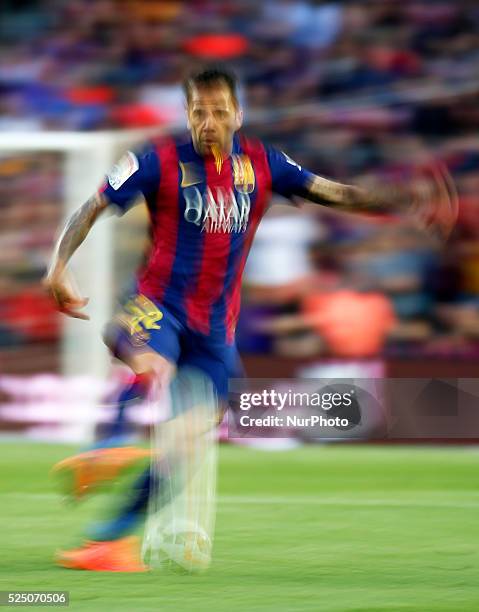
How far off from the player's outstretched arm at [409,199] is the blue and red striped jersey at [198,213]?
119 millimetres

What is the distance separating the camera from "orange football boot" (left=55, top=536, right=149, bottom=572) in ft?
15.8

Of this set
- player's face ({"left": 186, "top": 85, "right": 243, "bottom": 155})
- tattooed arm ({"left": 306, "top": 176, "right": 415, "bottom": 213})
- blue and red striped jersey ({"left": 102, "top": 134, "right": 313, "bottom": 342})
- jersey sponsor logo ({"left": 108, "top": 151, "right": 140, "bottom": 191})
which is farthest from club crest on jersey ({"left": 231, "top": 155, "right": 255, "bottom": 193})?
jersey sponsor logo ({"left": 108, "top": 151, "right": 140, "bottom": 191})

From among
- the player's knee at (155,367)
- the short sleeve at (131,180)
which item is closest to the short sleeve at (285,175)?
the short sleeve at (131,180)

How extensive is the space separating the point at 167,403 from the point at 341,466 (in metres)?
3.99

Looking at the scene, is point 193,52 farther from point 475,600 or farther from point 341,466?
point 475,600

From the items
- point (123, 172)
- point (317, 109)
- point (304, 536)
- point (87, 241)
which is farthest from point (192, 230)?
point (317, 109)

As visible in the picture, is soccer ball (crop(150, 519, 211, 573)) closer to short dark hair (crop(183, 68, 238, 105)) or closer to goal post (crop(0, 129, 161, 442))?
short dark hair (crop(183, 68, 238, 105))

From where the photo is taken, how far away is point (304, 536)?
19.1 feet

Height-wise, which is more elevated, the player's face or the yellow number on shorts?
the player's face

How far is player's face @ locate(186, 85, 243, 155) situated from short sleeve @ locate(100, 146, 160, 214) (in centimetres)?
16

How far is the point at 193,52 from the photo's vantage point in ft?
39.2

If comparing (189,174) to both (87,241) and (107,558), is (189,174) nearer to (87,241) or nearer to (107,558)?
(107,558)

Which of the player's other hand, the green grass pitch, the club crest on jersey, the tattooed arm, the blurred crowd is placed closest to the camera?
the green grass pitch

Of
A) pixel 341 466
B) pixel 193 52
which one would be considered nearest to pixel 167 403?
pixel 341 466
